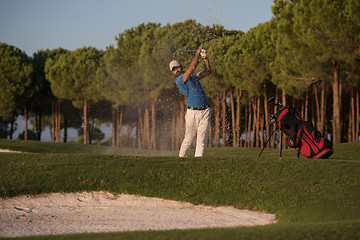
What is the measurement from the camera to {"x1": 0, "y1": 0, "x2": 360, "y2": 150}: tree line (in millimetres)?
29438

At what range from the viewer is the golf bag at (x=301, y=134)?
12.8 metres

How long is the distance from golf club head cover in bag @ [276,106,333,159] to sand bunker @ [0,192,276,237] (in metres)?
3.67

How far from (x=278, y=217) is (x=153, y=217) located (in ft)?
8.30

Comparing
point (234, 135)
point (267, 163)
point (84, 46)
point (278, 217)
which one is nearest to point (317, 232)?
point (278, 217)

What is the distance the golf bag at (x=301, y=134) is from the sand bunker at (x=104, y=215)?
145 inches

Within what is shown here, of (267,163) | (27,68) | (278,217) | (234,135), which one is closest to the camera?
(278,217)

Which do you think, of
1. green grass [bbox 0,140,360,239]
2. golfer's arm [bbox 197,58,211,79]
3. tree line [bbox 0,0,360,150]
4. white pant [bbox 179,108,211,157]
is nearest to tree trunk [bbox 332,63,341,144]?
tree line [bbox 0,0,360,150]

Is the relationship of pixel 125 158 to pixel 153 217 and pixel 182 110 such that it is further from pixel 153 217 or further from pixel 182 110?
pixel 182 110

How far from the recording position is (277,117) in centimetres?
1309

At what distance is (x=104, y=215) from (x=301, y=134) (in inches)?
234

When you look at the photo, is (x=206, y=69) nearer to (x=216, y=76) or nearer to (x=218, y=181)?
(x=218, y=181)

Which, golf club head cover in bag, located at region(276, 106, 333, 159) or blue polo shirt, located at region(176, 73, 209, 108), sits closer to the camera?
blue polo shirt, located at region(176, 73, 209, 108)

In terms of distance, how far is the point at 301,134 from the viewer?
12.8 meters

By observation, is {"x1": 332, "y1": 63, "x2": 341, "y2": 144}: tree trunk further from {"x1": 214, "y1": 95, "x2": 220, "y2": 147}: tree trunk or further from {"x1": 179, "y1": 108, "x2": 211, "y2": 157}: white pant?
{"x1": 179, "y1": 108, "x2": 211, "y2": 157}: white pant
